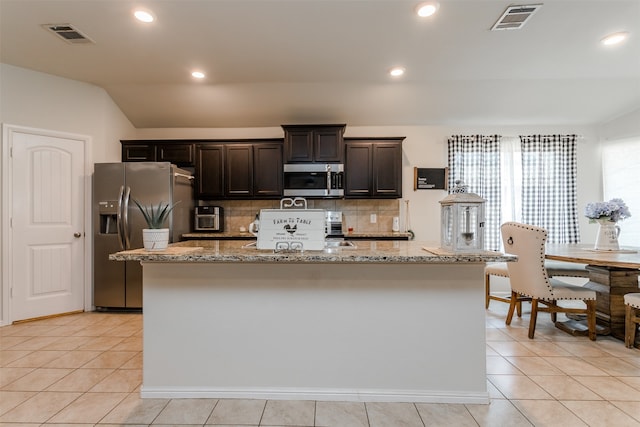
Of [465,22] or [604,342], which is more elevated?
[465,22]

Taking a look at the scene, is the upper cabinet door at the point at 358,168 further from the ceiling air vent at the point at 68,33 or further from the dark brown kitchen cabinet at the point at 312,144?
the ceiling air vent at the point at 68,33

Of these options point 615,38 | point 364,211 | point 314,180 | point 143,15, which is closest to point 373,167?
point 364,211

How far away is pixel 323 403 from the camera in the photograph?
1.85 metres

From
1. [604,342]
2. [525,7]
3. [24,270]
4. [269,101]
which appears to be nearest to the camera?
[525,7]

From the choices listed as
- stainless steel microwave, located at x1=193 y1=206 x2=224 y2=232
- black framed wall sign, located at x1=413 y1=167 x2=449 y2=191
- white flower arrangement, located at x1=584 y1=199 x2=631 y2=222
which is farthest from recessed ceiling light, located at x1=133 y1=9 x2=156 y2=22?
white flower arrangement, located at x1=584 y1=199 x2=631 y2=222

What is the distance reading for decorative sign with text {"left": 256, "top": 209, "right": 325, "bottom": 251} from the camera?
1.81m

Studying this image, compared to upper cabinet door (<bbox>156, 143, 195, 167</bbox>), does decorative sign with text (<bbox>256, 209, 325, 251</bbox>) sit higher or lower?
lower

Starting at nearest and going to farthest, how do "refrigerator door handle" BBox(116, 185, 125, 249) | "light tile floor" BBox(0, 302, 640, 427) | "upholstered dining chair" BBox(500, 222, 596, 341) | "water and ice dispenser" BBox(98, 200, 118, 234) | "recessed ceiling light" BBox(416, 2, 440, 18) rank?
"light tile floor" BBox(0, 302, 640, 427)
"recessed ceiling light" BBox(416, 2, 440, 18)
"upholstered dining chair" BBox(500, 222, 596, 341)
"refrigerator door handle" BBox(116, 185, 125, 249)
"water and ice dispenser" BBox(98, 200, 118, 234)

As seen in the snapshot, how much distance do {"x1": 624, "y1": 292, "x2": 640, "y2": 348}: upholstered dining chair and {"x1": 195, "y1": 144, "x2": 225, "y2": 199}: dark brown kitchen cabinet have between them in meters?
4.34

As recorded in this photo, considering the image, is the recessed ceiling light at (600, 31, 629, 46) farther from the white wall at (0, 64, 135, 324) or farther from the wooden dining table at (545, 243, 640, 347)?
the white wall at (0, 64, 135, 324)

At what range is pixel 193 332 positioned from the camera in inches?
75.7

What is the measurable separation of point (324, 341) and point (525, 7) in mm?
2863

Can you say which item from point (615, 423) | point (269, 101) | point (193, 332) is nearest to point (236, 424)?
point (193, 332)

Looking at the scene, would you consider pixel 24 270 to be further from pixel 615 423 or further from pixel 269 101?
pixel 615 423
